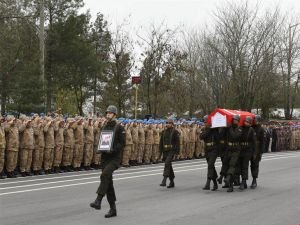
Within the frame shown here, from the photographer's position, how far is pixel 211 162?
13.7 metres

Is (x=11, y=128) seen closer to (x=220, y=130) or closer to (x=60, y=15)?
(x=220, y=130)

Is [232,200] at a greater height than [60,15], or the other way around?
[60,15]

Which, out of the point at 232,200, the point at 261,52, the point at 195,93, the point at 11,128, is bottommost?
the point at 232,200

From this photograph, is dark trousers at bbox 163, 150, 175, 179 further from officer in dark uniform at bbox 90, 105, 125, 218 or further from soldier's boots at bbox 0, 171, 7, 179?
soldier's boots at bbox 0, 171, 7, 179

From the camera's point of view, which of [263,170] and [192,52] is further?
[192,52]

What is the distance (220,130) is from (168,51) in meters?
25.7

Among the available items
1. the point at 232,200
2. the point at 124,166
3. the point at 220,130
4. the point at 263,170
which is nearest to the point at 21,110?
the point at 124,166

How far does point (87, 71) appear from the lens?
118 feet

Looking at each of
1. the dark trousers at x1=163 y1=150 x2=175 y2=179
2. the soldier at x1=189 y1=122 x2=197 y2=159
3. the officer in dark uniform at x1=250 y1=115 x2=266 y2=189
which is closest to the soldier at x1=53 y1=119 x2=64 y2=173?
the dark trousers at x1=163 y1=150 x2=175 y2=179

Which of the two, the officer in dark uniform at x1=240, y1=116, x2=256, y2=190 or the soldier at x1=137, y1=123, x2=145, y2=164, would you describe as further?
the soldier at x1=137, y1=123, x2=145, y2=164

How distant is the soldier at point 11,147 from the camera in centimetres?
1595

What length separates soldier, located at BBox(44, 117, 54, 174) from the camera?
17.3 meters

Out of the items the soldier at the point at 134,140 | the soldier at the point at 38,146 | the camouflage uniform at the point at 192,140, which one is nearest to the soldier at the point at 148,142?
the soldier at the point at 134,140

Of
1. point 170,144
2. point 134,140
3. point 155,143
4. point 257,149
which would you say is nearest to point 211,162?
point 170,144
